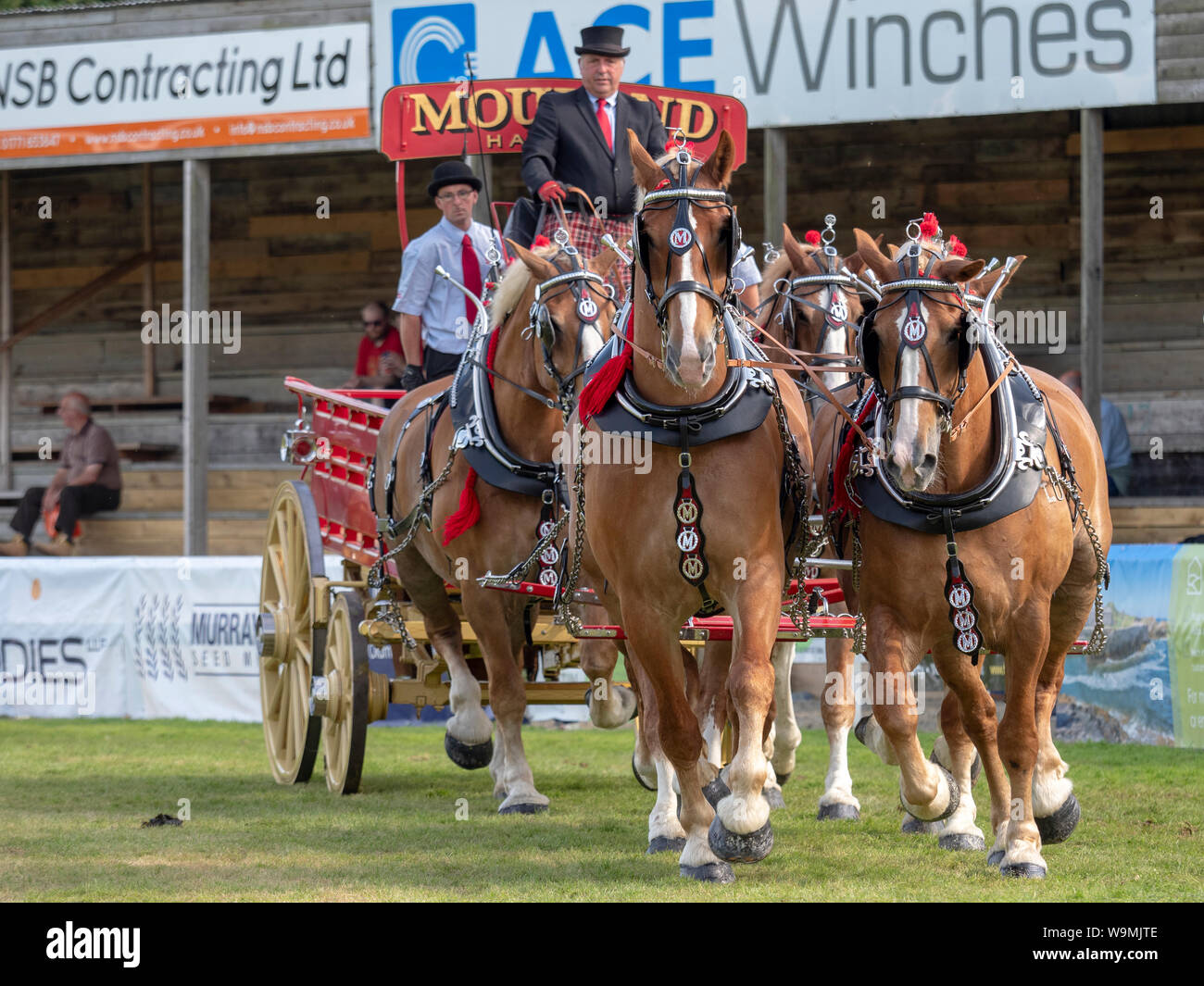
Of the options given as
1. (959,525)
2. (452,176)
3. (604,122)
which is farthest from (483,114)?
(959,525)

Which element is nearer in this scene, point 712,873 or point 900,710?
point 900,710

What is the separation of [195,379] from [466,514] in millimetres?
7859

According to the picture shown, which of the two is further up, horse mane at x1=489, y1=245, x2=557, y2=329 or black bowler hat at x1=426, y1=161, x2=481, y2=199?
black bowler hat at x1=426, y1=161, x2=481, y2=199

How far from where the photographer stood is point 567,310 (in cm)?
645

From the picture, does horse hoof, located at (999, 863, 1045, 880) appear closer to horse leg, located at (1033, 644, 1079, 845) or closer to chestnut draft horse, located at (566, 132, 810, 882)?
horse leg, located at (1033, 644, 1079, 845)

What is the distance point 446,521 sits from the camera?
23.1ft

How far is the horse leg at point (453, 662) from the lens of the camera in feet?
24.5

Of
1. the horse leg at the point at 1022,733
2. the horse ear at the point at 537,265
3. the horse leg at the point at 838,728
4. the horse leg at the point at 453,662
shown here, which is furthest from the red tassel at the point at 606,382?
the horse leg at the point at 453,662

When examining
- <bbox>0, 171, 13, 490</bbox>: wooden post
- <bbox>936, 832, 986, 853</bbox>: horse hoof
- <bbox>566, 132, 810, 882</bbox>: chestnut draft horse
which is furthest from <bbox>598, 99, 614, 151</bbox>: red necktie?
<bbox>0, 171, 13, 490</bbox>: wooden post

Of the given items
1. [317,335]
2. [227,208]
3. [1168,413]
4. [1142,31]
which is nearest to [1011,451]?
[1142,31]

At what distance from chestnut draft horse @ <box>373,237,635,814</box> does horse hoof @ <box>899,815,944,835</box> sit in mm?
1362

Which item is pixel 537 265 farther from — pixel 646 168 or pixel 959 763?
pixel 959 763

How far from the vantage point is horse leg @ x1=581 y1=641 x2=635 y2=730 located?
22.2 ft

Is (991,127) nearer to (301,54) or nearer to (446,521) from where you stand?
(301,54)
